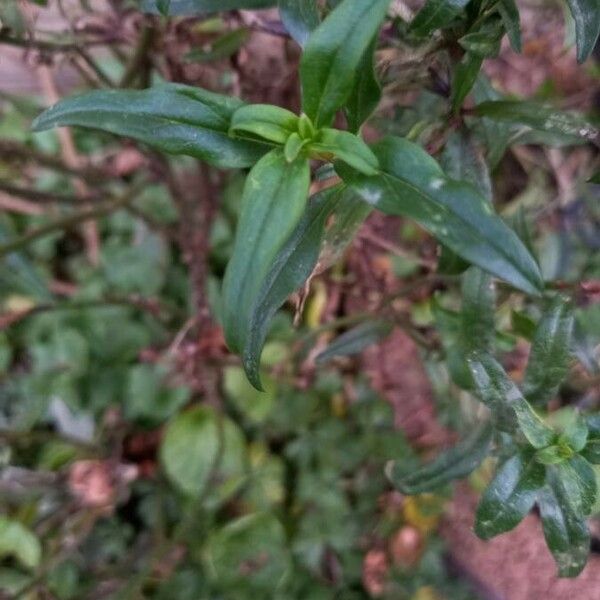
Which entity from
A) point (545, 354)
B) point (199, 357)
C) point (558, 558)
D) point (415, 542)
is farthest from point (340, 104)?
point (415, 542)

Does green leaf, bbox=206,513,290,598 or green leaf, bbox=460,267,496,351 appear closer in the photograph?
green leaf, bbox=460,267,496,351

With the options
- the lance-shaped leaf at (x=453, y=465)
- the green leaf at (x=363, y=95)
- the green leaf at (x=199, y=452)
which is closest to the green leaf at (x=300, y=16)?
the green leaf at (x=363, y=95)

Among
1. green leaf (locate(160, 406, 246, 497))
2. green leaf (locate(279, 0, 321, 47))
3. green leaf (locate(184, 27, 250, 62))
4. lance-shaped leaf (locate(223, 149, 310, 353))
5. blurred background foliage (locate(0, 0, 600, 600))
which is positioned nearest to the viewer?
lance-shaped leaf (locate(223, 149, 310, 353))

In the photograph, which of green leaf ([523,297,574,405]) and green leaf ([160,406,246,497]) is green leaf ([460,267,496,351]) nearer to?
green leaf ([523,297,574,405])

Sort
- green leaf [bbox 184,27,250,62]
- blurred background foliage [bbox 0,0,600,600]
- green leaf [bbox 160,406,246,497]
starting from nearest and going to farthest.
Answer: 1. green leaf [bbox 184,27,250,62]
2. blurred background foliage [bbox 0,0,600,600]
3. green leaf [bbox 160,406,246,497]

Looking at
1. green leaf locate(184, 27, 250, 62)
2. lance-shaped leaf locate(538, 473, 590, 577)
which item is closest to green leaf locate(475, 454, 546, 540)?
lance-shaped leaf locate(538, 473, 590, 577)

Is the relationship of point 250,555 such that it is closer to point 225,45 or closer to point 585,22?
A: point 225,45

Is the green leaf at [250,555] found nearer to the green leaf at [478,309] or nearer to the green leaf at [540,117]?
the green leaf at [478,309]
